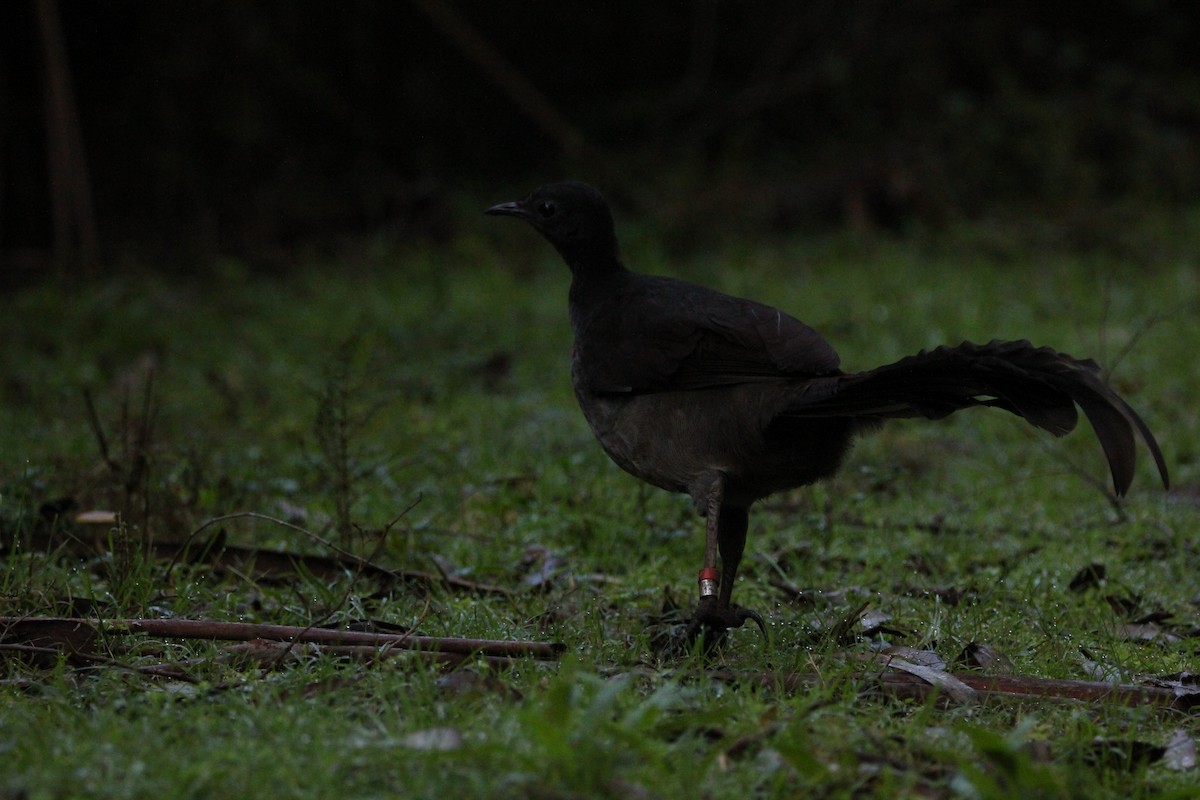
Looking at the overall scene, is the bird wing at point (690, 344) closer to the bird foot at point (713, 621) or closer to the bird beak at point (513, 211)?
the bird beak at point (513, 211)

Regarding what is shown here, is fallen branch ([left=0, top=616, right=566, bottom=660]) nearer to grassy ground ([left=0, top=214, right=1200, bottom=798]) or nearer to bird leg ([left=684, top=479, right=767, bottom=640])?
grassy ground ([left=0, top=214, right=1200, bottom=798])

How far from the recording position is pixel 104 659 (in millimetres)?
3625

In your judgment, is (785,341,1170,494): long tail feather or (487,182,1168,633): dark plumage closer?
(785,341,1170,494): long tail feather

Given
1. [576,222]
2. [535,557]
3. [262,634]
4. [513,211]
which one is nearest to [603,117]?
[513,211]

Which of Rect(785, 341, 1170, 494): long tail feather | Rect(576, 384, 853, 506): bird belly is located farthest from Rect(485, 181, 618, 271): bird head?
Rect(785, 341, 1170, 494): long tail feather

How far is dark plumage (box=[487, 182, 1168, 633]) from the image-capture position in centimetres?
363

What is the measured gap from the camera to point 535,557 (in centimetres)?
528

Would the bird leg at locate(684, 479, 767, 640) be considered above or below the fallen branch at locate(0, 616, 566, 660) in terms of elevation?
above

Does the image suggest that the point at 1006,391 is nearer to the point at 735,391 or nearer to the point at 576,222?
the point at 735,391

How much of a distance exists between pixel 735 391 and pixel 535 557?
133 cm

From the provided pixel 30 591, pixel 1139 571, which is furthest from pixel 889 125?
pixel 30 591

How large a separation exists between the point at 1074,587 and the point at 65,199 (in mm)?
8454

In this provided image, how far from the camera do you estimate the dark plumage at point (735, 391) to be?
3635 millimetres

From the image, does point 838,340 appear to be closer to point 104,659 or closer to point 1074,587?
point 1074,587
